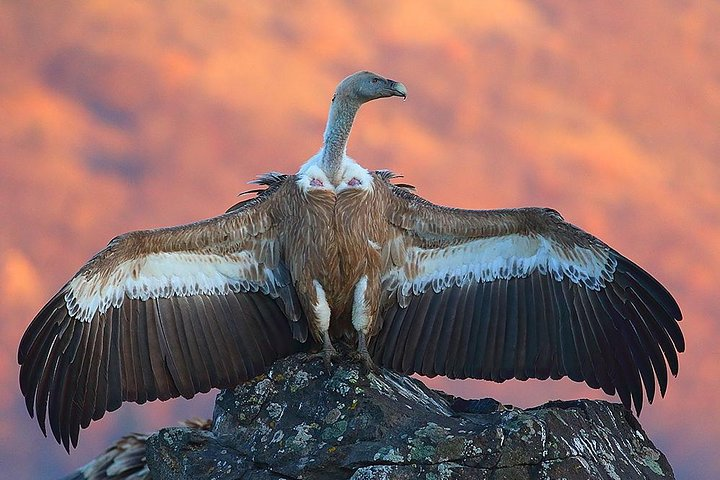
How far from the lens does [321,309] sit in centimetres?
779

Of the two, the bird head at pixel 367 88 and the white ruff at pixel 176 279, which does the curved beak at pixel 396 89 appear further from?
the white ruff at pixel 176 279

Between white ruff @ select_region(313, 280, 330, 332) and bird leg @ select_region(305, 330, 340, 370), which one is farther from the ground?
white ruff @ select_region(313, 280, 330, 332)

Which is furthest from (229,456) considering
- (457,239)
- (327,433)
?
(457,239)

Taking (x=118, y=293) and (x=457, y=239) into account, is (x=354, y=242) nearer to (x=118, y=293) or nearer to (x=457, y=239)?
(x=457, y=239)

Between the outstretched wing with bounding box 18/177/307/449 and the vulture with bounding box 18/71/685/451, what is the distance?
0.01m

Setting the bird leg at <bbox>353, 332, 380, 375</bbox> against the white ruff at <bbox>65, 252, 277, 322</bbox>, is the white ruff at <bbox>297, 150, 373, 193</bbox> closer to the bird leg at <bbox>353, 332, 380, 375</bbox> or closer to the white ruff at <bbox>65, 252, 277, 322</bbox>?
the white ruff at <bbox>65, 252, 277, 322</bbox>

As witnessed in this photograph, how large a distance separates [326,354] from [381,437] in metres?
1.12

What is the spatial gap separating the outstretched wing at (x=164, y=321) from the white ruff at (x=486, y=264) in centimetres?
112

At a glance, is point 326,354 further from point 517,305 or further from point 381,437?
point 517,305

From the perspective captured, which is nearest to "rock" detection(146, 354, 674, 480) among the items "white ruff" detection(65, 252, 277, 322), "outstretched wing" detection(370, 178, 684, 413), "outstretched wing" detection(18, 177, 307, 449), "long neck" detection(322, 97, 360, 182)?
"outstretched wing" detection(18, 177, 307, 449)

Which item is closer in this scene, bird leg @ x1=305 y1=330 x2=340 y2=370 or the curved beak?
bird leg @ x1=305 y1=330 x2=340 y2=370

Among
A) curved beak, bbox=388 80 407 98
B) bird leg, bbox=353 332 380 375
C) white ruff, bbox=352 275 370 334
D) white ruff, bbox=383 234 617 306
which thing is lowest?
bird leg, bbox=353 332 380 375

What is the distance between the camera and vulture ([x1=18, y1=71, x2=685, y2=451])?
25.5ft

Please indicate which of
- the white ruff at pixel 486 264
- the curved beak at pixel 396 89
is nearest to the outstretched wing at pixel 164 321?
the white ruff at pixel 486 264
